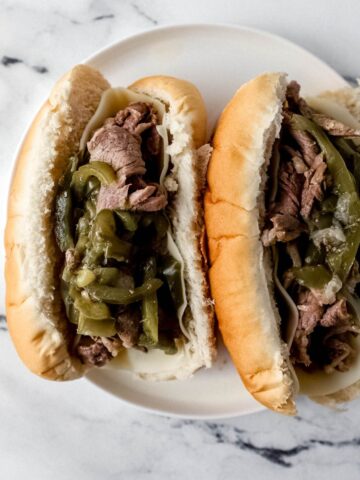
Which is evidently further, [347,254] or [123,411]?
[123,411]

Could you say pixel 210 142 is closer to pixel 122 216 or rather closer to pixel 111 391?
pixel 122 216

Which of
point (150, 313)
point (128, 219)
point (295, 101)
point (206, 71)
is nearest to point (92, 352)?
point (150, 313)

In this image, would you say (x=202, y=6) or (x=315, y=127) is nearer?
(x=315, y=127)

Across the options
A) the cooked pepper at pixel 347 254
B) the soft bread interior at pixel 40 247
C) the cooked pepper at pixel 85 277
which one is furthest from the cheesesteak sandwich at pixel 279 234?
the soft bread interior at pixel 40 247

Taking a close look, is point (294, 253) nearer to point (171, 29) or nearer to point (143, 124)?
point (143, 124)

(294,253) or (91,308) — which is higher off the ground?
(294,253)

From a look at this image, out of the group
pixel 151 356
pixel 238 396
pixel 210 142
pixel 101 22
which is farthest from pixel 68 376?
pixel 101 22

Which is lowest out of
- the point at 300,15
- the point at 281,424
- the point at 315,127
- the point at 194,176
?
the point at 281,424
